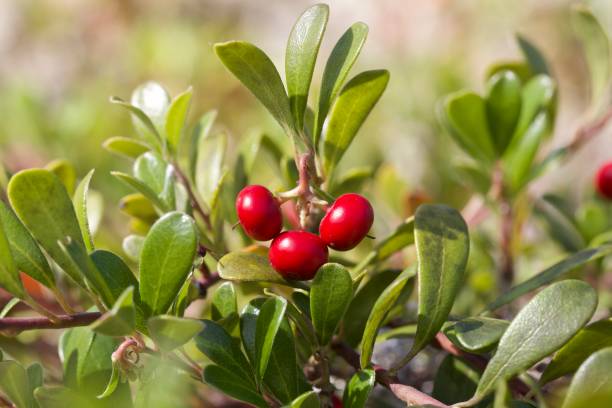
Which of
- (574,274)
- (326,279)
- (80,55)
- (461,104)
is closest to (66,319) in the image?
(326,279)

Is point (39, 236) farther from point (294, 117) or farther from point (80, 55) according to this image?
point (80, 55)

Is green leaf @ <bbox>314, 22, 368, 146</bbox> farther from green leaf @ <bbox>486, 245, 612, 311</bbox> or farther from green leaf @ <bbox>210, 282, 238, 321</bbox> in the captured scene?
green leaf @ <bbox>486, 245, 612, 311</bbox>

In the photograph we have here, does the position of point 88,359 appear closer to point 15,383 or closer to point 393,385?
point 15,383

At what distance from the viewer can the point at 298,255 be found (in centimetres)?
92

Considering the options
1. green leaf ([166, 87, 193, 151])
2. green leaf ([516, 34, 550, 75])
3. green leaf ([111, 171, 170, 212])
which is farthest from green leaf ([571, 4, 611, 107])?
green leaf ([111, 171, 170, 212])

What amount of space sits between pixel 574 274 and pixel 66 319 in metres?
0.94

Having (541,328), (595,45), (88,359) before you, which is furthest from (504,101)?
(88,359)

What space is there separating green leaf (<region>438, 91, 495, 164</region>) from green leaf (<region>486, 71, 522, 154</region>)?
17mm

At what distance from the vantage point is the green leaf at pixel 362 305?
113 centimetres

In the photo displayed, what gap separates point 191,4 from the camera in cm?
486

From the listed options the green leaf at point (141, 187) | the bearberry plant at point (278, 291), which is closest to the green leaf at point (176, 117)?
the bearberry plant at point (278, 291)

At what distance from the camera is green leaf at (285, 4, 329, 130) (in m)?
0.92

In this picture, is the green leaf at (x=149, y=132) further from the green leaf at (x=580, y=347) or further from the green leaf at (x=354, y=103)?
the green leaf at (x=580, y=347)

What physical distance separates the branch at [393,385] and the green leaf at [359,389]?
0.13 ft
